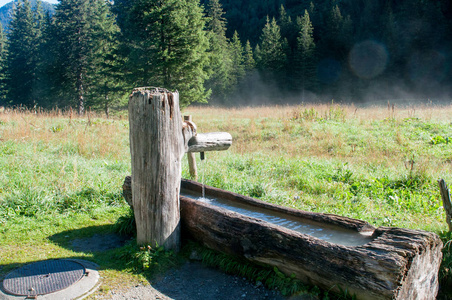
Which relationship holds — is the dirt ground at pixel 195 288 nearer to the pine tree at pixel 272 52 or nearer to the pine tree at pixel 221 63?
the pine tree at pixel 221 63

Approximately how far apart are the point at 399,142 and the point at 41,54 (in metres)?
37.2

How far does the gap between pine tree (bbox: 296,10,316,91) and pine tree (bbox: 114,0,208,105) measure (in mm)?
23780

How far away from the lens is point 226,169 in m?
7.24

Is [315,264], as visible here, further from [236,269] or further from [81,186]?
[81,186]

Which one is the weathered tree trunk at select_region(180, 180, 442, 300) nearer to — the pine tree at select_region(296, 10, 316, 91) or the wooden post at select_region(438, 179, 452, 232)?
the wooden post at select_region(438, 179, 452, 232)

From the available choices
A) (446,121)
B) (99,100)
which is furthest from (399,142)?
(99,100)

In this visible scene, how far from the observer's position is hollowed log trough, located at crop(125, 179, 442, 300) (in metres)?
2.56

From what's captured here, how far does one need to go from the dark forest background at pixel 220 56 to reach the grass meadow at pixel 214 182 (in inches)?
410

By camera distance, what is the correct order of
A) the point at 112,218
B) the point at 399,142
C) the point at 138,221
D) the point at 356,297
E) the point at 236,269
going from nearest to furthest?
the point at 356,297
the point at 236,269
the point at 138,221
the point at 112,218
the point at 399,142

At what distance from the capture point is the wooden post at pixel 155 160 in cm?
354

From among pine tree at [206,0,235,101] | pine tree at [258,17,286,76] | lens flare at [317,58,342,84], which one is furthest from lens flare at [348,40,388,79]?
pine tree at [206,0,235,101]

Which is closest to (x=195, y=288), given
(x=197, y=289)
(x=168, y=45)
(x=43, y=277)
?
(x=197, y=289)

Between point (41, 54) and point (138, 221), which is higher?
point (41, 54)

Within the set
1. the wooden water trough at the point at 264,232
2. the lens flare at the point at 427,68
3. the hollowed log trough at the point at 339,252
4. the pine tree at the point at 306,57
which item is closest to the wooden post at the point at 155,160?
the wooden water trough at the point at 264,232
